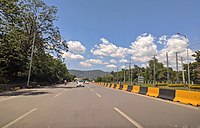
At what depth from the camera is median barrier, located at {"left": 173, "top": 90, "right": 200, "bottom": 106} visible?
1235 cm

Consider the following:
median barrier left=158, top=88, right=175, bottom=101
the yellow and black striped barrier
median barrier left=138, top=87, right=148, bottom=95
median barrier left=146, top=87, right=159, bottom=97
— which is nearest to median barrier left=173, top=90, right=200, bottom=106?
the yellow and black striped barrier

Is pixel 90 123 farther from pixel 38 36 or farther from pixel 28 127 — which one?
pixel 38 36

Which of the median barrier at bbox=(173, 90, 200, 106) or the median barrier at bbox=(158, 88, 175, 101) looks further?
the median barrier at bbox=(158, 88, 175, 101)

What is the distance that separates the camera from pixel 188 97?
13328 mm

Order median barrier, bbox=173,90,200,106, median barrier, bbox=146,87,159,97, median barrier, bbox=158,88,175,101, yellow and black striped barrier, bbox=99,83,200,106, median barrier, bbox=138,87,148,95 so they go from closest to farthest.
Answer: median barrier, bbox=173,90,200,106
yellow and black striped barrier, bbox=99,83,200,106
median barrier, bbox=158,88,175,101
median barrier, bbox=146,87,159,97
median barrier, bbox=138,87,148,95

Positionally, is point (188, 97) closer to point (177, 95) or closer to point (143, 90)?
point (177, 95)

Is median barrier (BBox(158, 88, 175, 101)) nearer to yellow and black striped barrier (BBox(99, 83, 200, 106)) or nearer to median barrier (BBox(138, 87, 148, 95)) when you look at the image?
yellow and black striped barrier (BBox(99, 83, 200, 106))

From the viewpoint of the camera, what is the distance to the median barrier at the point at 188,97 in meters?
12.4

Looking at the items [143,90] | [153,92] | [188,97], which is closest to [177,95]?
[188,97]

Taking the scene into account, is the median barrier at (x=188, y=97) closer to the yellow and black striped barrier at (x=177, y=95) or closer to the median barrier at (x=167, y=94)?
the yellow and black striped barrier at (x=177, y=95)

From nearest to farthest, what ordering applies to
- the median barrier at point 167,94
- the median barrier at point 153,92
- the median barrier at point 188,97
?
1. the median barrier at point 188,97
2. the median barrier at point 167,94
3. the median barrier at point 153,92

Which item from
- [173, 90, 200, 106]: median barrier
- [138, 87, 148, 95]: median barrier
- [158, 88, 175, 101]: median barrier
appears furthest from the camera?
[138, 87, 148, 95]: median barrier

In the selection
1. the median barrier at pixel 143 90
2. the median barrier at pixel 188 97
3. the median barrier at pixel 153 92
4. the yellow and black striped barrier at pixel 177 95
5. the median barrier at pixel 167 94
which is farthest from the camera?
the median barrier at pixel 143 90

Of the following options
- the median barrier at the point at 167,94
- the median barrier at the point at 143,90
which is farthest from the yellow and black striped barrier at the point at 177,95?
the median barrier at the point at 143,90
